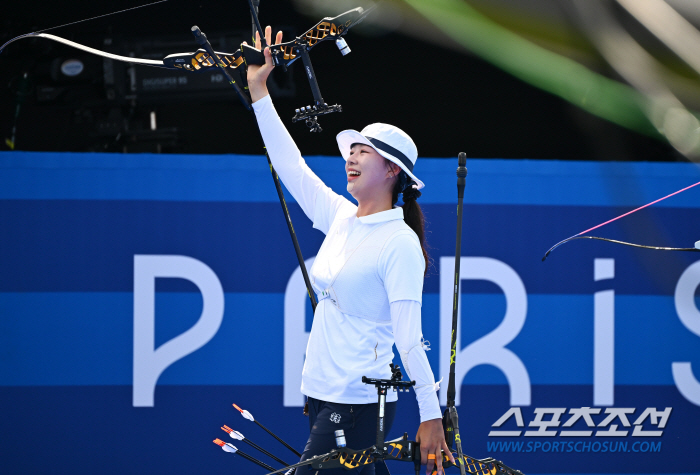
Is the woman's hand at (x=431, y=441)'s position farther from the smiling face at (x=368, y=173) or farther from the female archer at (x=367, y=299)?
the smiling face at (x=368, y=173)

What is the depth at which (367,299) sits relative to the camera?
6.22 feet

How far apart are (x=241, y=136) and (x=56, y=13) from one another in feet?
4.37

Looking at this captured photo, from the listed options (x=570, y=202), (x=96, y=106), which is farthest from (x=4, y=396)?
(x=570, y=202)

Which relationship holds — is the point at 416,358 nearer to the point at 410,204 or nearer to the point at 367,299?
the point at 367,299

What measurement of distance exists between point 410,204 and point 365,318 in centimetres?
42

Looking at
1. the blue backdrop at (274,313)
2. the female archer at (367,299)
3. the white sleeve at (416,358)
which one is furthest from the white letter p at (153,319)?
the white sleeve at (416,358)

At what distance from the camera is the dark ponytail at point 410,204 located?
81.8 inches

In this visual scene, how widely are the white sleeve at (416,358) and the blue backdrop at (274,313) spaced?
1.70m

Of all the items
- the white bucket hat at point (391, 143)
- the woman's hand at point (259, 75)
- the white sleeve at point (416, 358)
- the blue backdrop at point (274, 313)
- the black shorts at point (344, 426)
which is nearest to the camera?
the white sleeve at point (416, 358)

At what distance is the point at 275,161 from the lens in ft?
7.12

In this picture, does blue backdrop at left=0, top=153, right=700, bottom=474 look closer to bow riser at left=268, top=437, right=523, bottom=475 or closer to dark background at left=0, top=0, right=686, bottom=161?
dark background at left=0, top=0, right=686, bottom=161

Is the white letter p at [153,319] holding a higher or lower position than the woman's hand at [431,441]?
higher

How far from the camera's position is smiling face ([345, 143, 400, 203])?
200cm

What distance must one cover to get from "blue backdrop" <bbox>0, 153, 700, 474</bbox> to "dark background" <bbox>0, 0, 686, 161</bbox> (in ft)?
2.14
